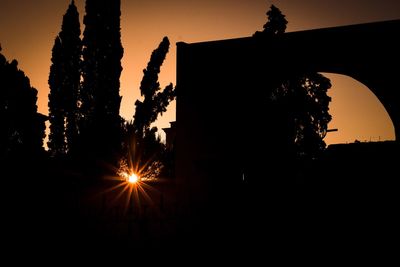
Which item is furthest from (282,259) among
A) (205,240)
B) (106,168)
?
(106,168)

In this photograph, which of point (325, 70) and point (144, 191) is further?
point (144, 191)

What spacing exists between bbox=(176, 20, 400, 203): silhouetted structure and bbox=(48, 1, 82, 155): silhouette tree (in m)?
9.73

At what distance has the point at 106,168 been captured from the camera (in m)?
16.7

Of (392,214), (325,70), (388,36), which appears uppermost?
(388,36)

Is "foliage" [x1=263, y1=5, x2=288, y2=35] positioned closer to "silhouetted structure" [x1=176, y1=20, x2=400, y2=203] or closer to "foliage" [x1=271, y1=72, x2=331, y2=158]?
"foliage" [x1=271, y1=72, x2=331, y2=158]

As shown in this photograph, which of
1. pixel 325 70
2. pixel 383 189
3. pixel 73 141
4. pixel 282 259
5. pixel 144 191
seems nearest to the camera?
pixel 282 259

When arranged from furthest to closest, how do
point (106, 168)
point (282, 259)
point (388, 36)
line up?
point (106, 168) < point (388, 36) < point (282, 259)

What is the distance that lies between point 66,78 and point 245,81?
12116 millimetres

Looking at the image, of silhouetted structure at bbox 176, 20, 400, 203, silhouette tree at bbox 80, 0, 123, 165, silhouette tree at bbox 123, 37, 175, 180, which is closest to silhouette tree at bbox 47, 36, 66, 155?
silhouette tree at bbox 80, 0, 123, 165

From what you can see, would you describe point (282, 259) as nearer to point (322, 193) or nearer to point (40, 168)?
point (322, 193)

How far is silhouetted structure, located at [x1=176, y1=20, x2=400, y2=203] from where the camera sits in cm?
1027

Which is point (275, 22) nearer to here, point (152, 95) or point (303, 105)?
point (303, 105)

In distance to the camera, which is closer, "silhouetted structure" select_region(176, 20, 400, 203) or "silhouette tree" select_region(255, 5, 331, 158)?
"silhouetted structure" select_region(176, 20, 400, 203)

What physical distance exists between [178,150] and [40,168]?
29.6ft
